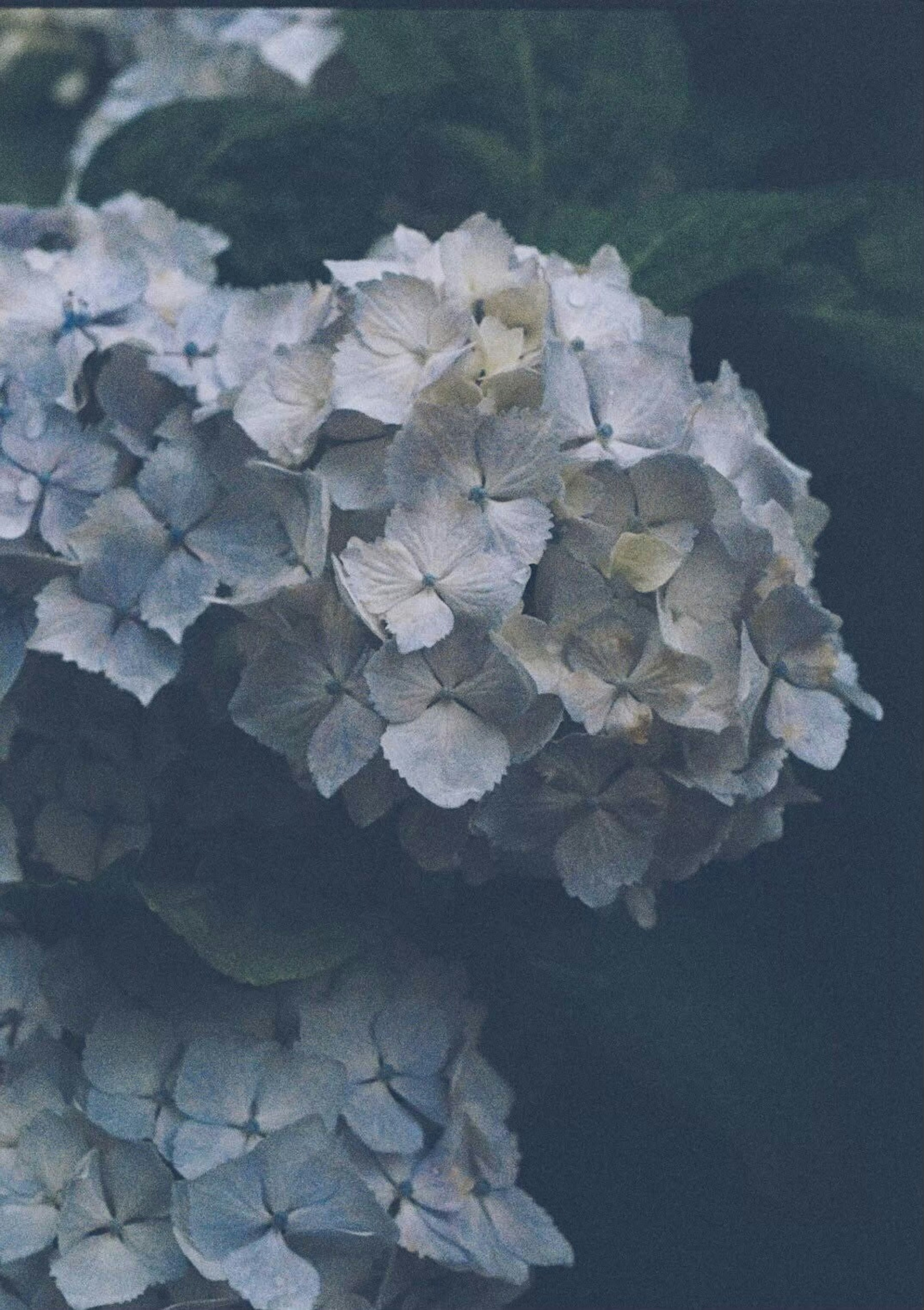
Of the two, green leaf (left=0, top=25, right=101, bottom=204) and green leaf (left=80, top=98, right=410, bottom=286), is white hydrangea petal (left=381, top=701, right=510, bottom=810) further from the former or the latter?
green leaf (left=0, top=25, right=101, bottom=204)

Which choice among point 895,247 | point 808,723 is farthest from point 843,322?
point 808,723

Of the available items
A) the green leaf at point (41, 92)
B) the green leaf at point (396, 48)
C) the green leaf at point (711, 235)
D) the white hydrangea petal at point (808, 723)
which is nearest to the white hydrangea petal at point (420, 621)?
the white hydrangea petal at point (808, 723)

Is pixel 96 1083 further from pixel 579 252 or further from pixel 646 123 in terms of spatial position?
pixel 646 123

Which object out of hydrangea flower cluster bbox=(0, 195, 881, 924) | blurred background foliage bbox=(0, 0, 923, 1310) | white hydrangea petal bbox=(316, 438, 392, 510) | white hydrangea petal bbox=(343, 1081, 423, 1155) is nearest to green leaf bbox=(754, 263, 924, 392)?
blurred background foliage bbox=(0, 0, 923, 1310)

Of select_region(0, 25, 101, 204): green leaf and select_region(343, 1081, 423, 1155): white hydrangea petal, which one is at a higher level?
select_region(0, 25, 101, 204): green leaf

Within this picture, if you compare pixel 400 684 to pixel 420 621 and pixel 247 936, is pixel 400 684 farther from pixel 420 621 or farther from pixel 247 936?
Answer: pixel 247 936

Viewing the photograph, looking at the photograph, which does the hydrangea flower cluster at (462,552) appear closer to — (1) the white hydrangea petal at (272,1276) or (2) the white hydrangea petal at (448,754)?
(2) the white hydrangea petal at (448,754)
